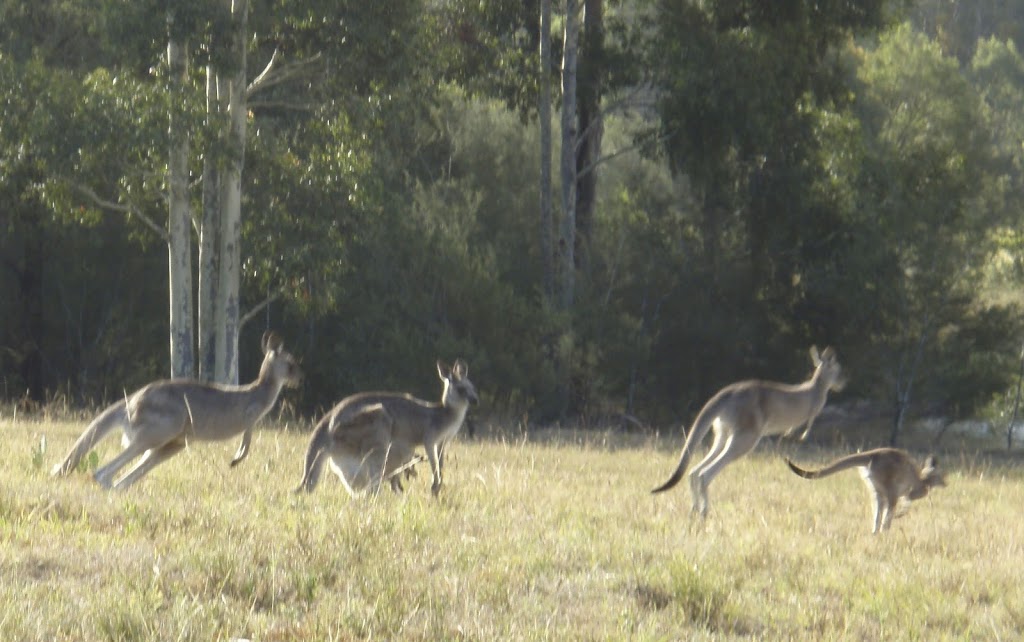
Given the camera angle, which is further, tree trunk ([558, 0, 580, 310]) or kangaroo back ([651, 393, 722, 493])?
tree trunk ([558, 0, 580, 310])

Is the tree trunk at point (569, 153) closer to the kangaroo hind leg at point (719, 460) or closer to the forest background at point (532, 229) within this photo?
the forest background at point (532, 229)

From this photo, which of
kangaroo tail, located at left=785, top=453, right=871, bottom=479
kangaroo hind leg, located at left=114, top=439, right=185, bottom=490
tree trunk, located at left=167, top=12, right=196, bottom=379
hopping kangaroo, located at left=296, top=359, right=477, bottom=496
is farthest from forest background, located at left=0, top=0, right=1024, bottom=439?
kangaroo tail, located at left=785, top=453, right=871, bottom=479

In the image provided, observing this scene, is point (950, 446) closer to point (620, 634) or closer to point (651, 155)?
point (651, 155)

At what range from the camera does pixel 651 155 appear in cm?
2166

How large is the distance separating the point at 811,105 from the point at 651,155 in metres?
2.65

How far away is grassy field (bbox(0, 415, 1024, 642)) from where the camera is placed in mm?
5570

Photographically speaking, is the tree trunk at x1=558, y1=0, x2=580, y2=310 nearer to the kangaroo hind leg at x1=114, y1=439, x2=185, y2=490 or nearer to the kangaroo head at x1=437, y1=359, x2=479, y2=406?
the kangaroo head at x1=437, y1=359, x2=479, y2=406

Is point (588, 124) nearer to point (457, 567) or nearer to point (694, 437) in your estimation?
point (694, 437)

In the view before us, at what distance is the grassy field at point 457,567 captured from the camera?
18.3 feet

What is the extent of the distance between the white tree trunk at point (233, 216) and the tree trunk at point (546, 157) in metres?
4.68

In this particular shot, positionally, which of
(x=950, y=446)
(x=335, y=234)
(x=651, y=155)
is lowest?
(x=950, y=446)

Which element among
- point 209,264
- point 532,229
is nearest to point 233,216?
point 209,264

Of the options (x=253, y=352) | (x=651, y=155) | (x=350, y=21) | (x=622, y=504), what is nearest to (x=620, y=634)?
(x=622, y=504)

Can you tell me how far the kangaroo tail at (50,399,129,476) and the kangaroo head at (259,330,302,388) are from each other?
122 centimetres
